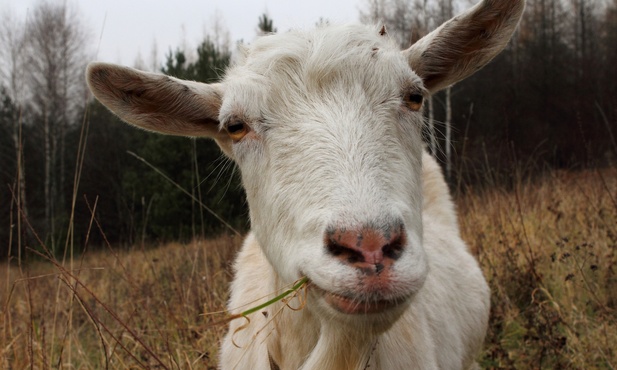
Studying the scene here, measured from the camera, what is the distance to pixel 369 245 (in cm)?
172

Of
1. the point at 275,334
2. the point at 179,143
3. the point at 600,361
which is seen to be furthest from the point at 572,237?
the point at 179,143

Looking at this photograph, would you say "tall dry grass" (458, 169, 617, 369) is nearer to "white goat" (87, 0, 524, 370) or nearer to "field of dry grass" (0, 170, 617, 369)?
"field of dry grass" (0, 170, 617, 369)

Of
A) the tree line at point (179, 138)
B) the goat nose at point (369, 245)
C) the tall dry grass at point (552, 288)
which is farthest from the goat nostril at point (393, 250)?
the tree line at point (179, 138)

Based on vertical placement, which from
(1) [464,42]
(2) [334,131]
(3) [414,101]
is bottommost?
(2) [334,131]

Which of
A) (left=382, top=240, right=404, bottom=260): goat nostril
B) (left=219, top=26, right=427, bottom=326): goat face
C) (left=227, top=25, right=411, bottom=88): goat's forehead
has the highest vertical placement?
(left=227, top=25, right=411, bottom=88): goat's forehead

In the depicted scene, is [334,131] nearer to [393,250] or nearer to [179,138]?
[393,250]

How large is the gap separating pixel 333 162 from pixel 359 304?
54 centimetres

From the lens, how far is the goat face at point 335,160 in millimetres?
1771

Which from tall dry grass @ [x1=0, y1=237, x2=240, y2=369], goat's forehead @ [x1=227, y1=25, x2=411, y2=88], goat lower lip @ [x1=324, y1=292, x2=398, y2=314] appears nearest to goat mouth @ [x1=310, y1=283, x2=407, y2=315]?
goat lower lip @ [x1=324, y1=292, x2=398, y2=314]

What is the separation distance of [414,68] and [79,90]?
1214 inches

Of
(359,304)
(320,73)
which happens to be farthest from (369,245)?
(320,73)

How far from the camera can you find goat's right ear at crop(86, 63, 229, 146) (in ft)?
8.67

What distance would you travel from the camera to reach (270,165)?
7.86 feet

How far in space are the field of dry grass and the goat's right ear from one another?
0.85 m
